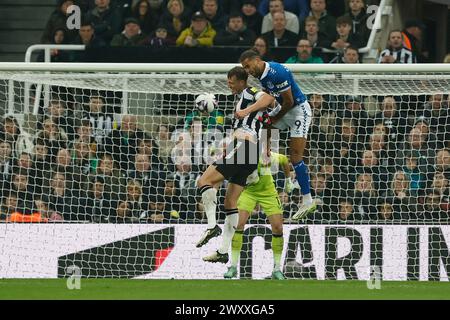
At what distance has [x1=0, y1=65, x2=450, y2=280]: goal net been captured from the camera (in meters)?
13.4

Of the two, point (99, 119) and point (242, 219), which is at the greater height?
point (99, 119)

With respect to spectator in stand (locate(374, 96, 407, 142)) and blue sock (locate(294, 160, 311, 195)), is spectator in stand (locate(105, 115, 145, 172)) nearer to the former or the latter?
blue sock (locate(294, 160, 311, 195))

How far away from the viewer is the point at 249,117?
12273mm

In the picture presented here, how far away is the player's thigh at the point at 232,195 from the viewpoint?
40.6ft

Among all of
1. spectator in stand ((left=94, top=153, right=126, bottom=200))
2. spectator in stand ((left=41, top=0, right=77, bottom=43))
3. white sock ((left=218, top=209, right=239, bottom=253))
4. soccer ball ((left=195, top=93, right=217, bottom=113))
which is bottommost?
white sock ((left=218, top=209, right=239, bottom=253))

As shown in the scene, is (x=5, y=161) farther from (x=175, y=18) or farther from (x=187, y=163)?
(x=175, y=18)

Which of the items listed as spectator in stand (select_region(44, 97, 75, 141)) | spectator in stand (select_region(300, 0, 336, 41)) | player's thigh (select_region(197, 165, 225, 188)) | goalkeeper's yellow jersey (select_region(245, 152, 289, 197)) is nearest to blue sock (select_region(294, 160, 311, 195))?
goalkeeper's yellow jersey (select_region(245, 152, 289, 197))

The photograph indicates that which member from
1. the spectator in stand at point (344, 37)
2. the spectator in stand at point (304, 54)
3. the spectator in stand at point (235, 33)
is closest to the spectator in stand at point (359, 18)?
the spectator in stand at point (344, 37)

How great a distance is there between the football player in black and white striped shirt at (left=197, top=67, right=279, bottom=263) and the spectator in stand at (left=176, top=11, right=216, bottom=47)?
4.49 m

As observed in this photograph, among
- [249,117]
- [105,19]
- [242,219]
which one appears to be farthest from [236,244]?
[105,19]

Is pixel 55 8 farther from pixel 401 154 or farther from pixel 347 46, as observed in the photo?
pixel 401 154

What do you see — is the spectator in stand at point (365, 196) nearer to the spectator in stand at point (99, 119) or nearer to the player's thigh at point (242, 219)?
the player's thigh at point (242, 219)

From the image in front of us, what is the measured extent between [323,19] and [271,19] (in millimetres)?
726

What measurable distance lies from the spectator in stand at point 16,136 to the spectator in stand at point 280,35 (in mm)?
3901
